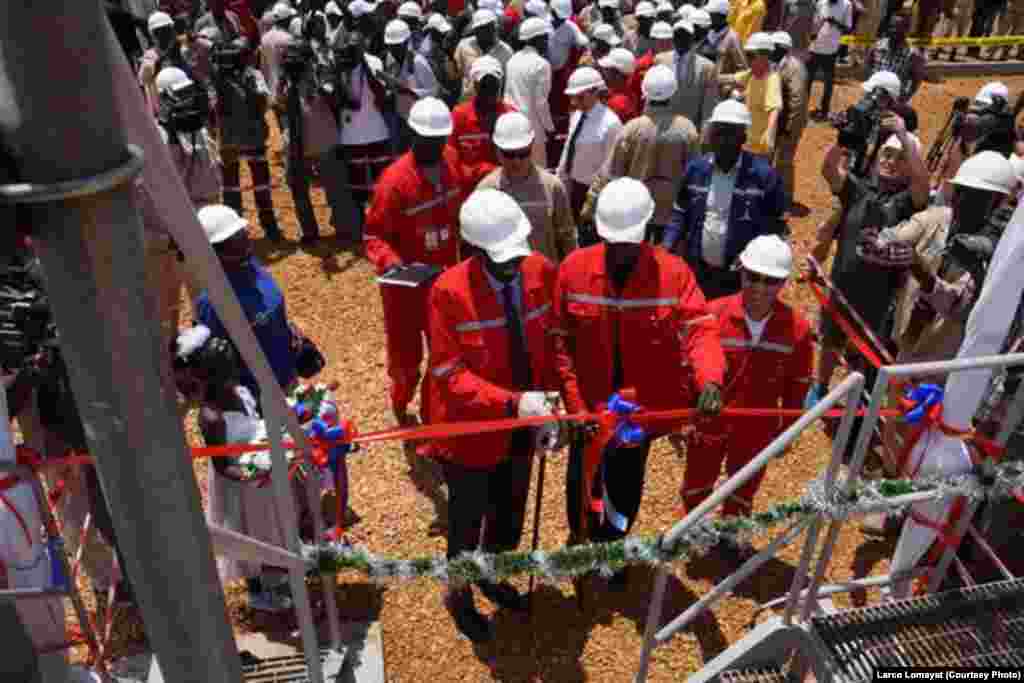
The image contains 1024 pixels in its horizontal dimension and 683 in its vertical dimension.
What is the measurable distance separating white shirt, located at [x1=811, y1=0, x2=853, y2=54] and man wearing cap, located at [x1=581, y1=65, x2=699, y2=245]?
7.65m

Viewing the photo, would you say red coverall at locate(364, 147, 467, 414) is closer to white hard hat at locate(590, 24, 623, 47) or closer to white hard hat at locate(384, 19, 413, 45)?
white hard hat at locate(384, 19, 413, 45)

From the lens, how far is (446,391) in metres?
4.45

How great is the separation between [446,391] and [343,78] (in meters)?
5.56

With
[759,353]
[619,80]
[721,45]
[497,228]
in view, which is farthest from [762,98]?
[497,228]

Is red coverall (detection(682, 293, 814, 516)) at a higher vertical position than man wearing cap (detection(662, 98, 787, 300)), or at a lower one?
lower

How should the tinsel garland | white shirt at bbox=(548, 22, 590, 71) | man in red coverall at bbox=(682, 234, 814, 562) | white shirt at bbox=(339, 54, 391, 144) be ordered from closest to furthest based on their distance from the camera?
the tinsel garland, man in red coverall at bbox=(682, 234, 814, 562), white shirt at bbox=(339, 54, 391, 144), white shirt at bbox=(548, 22, 590, 71)

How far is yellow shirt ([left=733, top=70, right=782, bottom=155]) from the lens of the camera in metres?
9.12

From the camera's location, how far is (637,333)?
4.69m

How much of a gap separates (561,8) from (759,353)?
353 inches

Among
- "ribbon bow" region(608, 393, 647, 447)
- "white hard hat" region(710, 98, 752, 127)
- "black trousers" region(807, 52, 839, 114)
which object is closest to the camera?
"ribbon bow" region(608, 393, 647, 447)

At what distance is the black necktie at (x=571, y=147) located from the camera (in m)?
7.96

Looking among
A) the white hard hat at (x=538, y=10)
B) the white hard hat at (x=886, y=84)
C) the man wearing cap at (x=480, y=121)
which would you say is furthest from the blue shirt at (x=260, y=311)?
the white hard hat at (x=538, y=10)

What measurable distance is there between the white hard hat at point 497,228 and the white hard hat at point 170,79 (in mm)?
4586

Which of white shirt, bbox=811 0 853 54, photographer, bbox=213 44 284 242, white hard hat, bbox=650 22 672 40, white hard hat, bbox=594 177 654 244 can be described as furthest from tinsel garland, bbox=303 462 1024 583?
white shirt, bbox=811 0 853 54
